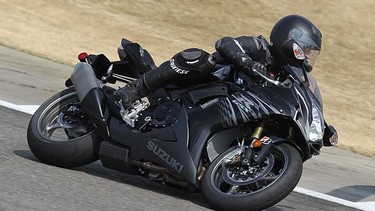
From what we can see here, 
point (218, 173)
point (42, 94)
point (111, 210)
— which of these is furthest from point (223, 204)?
point (42, 94)

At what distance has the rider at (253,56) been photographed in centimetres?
603

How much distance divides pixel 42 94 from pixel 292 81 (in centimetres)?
466

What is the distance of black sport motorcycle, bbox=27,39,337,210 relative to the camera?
19.1 feet

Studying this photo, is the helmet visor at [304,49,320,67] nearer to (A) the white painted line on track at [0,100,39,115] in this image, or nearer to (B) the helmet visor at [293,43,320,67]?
(B) the helmet visor at [293,43,320,67]

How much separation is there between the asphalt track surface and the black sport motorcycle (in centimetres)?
15

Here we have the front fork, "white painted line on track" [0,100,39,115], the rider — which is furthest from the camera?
"white painted line on track" [0,100,39,115]

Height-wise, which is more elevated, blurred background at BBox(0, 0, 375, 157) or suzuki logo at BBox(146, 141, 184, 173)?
suzuki logo at BBox(146, 141, 184, 173)

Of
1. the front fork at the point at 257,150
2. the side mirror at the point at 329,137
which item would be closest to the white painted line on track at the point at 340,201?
the side mirror at the point at 329,137

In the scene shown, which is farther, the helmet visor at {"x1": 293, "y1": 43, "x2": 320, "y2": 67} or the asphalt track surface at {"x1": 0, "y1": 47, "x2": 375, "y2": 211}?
the helmet visor at {"x1": 293, "y1": 43, "x2": 320, "y2": 67}

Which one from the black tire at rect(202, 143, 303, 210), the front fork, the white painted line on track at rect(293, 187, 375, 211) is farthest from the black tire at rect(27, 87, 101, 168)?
the white painted line on track at rect(293, 187, 375, 211)

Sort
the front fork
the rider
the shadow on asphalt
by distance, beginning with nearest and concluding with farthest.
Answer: the front fork
the rider
the shadow on asphalt

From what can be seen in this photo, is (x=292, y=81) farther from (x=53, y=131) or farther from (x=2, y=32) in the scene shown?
(x=2, y=32)

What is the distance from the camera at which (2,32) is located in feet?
45.5

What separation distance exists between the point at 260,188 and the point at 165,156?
0.78 m
